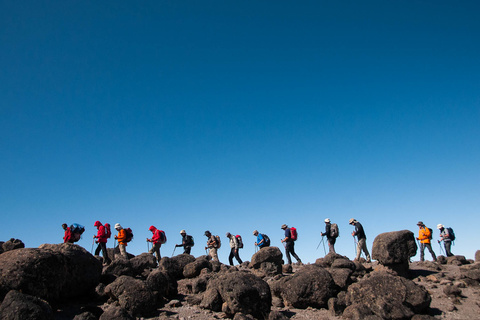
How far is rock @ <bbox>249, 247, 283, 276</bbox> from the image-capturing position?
1977cm

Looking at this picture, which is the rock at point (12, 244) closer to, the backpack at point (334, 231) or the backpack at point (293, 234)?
the backpack at point (293, 234)

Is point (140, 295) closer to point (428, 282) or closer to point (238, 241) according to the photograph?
point (238, 241)

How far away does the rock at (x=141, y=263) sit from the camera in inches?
719

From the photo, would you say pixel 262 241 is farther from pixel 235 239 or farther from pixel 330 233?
pixel 330 233

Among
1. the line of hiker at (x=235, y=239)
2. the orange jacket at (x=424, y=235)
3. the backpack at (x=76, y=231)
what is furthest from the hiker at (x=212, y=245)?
the orange jacket at (x=424, y=235)

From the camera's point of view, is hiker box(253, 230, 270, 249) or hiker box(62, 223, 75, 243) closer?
hiker box(62, 223, 75, 243)

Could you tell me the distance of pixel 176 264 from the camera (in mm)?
19156

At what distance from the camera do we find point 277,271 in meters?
19.9

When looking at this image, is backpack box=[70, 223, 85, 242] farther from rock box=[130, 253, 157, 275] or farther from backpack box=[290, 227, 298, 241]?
backpack box=[290, 227, 298, 241]

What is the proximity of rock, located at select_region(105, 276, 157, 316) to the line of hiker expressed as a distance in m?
6.88

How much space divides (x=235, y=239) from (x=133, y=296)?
11.6 m

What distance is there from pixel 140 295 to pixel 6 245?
1094 cm

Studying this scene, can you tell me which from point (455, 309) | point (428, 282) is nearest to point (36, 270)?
point (455, 309)

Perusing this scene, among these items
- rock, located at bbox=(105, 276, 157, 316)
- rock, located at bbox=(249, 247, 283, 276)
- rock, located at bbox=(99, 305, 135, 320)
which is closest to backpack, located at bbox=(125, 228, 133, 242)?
rock, located at bbox=(105, 276, 157, 316)
